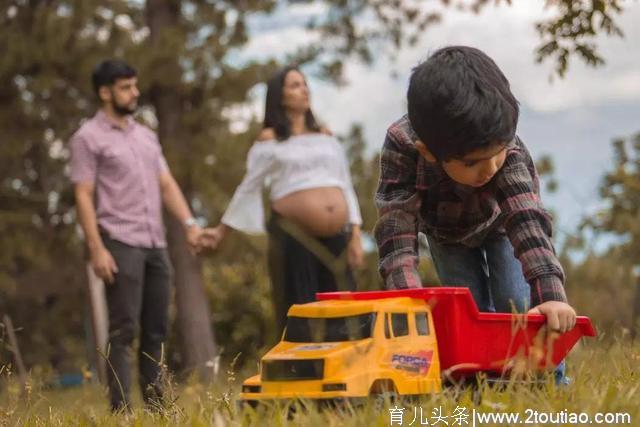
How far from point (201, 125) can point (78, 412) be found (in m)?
10.6

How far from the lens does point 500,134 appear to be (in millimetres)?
3299

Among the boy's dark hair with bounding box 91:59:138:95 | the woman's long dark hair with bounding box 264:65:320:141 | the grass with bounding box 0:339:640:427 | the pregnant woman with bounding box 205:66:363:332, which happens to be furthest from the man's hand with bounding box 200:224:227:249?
the grass with bounding box 0:339:640:427

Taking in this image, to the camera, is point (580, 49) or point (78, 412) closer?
point (78, 412)

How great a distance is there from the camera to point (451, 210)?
391cm

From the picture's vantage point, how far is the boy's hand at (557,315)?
3.37 meters

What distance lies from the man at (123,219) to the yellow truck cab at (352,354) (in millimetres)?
3005

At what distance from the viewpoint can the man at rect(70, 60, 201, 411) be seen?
6125mm

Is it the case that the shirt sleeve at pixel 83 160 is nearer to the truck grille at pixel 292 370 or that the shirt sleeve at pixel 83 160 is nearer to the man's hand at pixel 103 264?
the man's hand at pixel 103 264

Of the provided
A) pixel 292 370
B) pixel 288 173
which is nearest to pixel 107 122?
pixel 288 173

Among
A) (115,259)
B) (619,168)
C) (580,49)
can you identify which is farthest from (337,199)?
(619,168)

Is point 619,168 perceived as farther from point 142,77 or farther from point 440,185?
point 440,185

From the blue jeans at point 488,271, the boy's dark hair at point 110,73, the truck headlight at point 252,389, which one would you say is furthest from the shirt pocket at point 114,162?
the truck headlight at point 252,389

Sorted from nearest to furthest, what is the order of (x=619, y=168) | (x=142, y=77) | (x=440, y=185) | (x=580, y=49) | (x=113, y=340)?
(x=440, y=185) < (x=580, y=49) < (x=113, y=340) < (x=619, y=168) < (x=142, y=77)

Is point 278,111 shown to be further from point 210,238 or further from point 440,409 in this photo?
point 440,409
